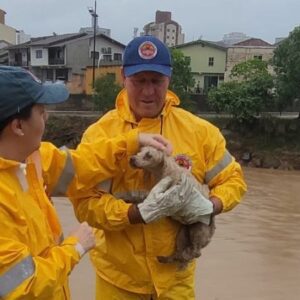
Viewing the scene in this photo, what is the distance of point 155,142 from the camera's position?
7.15 ft

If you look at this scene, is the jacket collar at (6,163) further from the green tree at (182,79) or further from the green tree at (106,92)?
the green tree at (182,79)

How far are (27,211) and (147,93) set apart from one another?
0.90 metres

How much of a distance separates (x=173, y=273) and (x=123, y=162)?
0.53 metres

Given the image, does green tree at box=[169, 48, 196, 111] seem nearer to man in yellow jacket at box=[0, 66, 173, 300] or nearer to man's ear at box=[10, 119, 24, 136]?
man in yellow jacket at box=[0, 66, 173, 300]

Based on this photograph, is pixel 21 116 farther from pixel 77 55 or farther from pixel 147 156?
pixel 77 55

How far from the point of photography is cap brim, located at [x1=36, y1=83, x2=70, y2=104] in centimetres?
166

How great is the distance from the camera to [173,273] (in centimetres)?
231

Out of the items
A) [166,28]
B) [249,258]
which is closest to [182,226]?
[249,258]

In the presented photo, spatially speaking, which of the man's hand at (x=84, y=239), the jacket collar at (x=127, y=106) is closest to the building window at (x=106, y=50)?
the jacket collar at (x=127, y=106)

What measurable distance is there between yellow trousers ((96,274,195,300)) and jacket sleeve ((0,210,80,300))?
2.40ft

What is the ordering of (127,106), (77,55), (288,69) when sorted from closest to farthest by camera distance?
(127,106)
(288,69)
(77,55)

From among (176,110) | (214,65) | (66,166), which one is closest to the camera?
(66,166)

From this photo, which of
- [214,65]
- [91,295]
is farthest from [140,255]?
[214,65]

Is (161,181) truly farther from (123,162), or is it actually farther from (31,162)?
(31,162)
